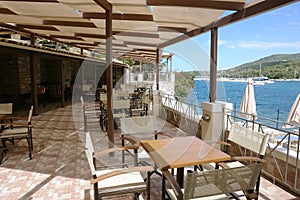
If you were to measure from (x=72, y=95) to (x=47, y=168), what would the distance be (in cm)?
1035

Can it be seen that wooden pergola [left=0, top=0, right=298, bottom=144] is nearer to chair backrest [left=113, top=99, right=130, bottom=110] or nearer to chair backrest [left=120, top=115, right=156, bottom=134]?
chair backrest [left=120, top=115, right=156, bottom=134]

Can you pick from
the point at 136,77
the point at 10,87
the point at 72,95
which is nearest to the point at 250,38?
the point at 136,77

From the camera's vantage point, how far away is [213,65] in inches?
172

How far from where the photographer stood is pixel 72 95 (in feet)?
44.0

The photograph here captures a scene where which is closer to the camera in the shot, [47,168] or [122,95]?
[47,168]

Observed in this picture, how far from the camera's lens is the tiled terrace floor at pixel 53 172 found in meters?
2.82

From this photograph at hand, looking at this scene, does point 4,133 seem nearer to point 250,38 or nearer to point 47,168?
point 47,168

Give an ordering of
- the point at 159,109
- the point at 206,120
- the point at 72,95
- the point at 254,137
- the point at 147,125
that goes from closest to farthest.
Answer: the point at 254,137, the point at 147,125, the point at 206,120, the point at 159,109, the point at 72,95

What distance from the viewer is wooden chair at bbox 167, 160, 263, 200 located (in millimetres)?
1664

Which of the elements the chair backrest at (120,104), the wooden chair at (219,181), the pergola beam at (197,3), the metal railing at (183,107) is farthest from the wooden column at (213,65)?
the wooden chair at (219,181)

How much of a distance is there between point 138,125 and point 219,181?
2.15 m

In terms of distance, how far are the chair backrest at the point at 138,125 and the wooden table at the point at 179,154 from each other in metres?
0.82

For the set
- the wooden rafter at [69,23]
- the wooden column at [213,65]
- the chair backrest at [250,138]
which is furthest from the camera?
the wooden rafter at [69,23]

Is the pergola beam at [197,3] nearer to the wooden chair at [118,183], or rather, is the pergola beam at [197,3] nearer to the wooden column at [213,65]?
the wooden column at [213,65]
